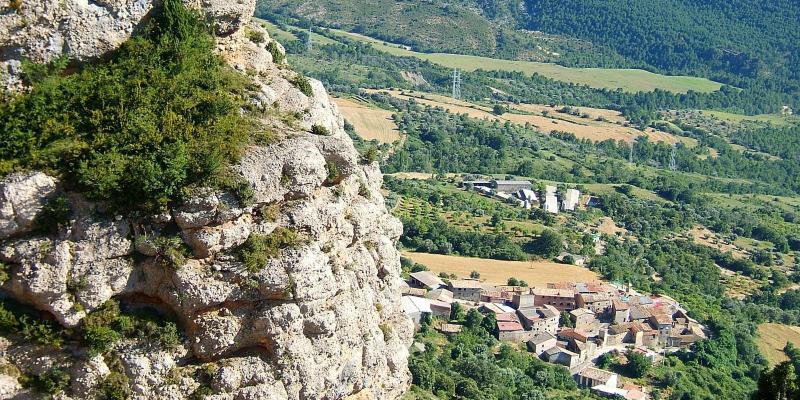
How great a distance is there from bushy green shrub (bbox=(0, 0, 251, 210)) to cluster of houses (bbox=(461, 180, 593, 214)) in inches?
2636

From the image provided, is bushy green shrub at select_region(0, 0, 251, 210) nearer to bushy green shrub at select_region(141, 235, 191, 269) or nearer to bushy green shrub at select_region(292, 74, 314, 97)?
A: bushy green shrub at select_region(141, 235, 191, 269)

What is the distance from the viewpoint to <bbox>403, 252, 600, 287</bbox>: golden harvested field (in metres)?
62.6

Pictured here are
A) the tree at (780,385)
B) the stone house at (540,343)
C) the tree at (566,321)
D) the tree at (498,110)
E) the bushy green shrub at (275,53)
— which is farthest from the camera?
the tree at (498,110)

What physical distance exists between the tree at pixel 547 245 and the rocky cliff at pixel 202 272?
4946 cm

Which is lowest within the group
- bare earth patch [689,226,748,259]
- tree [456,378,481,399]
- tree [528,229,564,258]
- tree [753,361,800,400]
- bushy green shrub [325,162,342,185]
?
bare earth patch [689,226,748,259]

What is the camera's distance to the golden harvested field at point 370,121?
100125 millimetres

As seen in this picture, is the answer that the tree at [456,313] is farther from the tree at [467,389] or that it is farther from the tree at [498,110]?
the tree at [498,110]

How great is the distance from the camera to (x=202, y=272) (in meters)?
17.2

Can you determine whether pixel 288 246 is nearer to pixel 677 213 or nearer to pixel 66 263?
pixel 66 263

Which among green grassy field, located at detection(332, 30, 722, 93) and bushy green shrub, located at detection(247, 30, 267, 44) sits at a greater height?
bushy green shrub, located at detection(247, 30, 267, 44)

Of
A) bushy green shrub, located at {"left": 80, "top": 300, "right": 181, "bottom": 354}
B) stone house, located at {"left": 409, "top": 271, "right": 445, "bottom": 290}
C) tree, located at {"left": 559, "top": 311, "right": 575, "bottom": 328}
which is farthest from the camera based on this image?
stone house, located at {"left": 409, "top": 271, "right": 445, "bottom": 290}

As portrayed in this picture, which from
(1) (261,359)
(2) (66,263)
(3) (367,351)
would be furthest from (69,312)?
(3) (367,351)

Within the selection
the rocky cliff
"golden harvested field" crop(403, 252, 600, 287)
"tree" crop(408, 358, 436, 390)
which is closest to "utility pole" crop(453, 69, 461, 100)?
"golden harvested field" crop(403, 252, 600, 287)

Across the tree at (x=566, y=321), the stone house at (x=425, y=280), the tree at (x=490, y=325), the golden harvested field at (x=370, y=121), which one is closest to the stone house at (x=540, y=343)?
the tree at (x=490, y=325)
